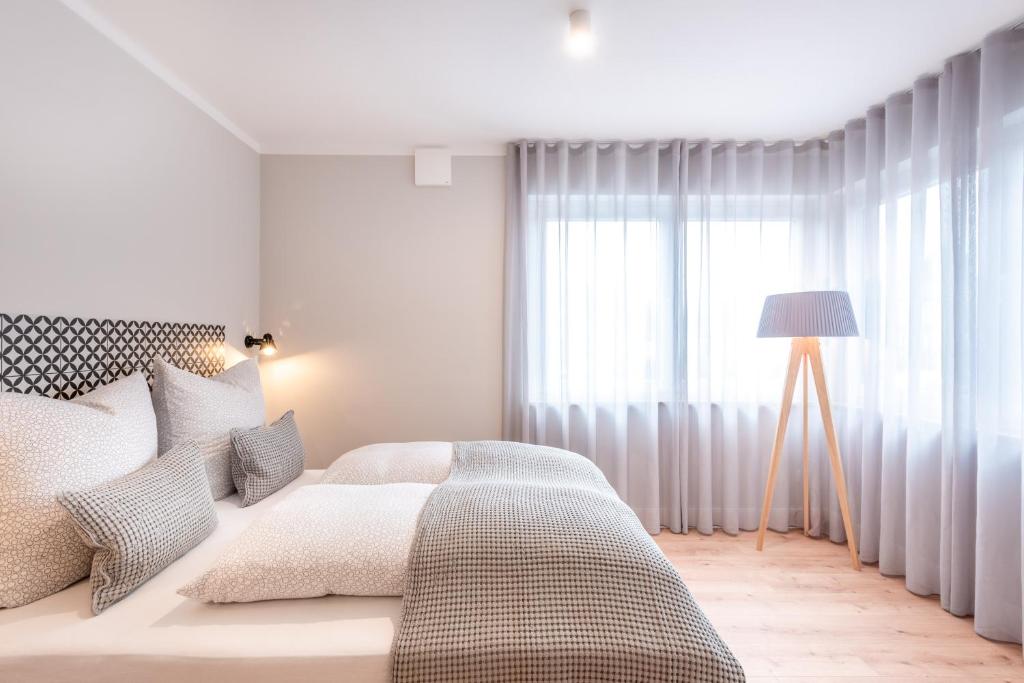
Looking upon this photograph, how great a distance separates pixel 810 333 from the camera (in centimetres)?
277

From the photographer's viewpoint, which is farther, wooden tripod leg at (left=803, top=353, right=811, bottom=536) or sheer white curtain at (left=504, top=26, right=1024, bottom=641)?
sheer white curtain at (left=504, top=26, right=1024, bottom=641)

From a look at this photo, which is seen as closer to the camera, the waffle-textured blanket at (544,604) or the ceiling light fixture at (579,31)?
the waffle-textured blanket at (544,604)

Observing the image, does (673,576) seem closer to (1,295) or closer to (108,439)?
(108,439)

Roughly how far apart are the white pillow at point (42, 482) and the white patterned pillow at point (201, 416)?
1.72 ft

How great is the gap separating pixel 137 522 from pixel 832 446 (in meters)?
3.24

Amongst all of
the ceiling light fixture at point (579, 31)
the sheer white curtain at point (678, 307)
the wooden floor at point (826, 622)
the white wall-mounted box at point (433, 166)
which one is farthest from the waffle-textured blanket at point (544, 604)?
the white wall-mounted box at point (433, 166)

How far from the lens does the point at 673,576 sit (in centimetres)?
129

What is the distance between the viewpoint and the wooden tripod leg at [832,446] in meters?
2.84

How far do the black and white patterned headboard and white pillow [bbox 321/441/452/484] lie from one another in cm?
97

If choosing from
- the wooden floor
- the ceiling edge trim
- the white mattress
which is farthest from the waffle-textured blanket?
the ceiling edge trim

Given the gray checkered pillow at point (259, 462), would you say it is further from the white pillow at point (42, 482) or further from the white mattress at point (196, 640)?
the white mattress at point (196, 640)

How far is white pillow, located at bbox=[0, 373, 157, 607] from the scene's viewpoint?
4.06 ft

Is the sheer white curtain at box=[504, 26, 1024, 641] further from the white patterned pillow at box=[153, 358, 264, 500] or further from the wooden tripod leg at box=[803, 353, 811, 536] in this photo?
the white patterned pillow at box=[153, 358, 264, 500]

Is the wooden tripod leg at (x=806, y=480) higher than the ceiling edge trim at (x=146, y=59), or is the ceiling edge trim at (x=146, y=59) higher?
the ceiling edge trim at (x=146, y=59)
